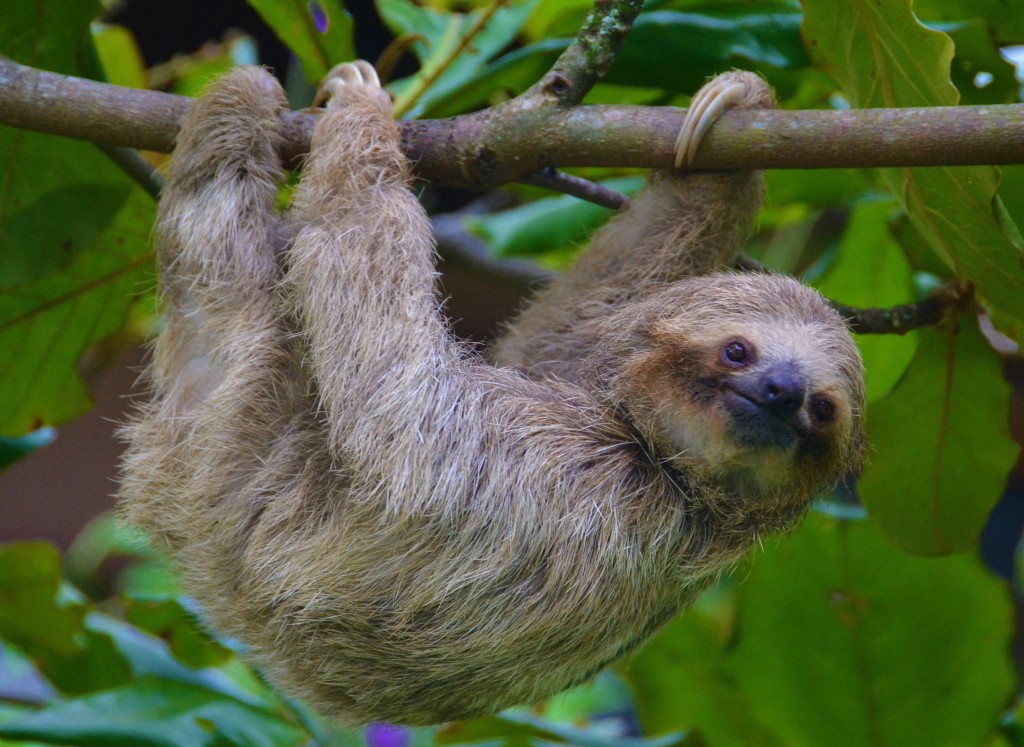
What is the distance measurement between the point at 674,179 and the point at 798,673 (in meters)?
2.35

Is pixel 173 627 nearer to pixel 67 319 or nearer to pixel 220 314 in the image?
pixel 67 319

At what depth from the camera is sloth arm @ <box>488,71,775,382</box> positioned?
456 centimetres

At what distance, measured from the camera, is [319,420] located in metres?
3.97

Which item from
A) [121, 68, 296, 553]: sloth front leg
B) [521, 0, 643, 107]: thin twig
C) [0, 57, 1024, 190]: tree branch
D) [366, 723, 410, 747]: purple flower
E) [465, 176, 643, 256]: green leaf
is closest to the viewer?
[0, 57, 1024, 190]: tree branch

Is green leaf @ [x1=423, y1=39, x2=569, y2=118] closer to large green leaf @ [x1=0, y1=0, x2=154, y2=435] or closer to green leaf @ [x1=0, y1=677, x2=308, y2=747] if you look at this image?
large green leaf @ [x1=0, y1=0, x2=154, y2=435]

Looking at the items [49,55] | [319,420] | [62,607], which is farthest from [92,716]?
[49,55]

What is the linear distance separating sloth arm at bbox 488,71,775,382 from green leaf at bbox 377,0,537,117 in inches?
37.9

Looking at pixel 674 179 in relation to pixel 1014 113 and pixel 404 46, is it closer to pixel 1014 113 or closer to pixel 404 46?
pixel 404 46

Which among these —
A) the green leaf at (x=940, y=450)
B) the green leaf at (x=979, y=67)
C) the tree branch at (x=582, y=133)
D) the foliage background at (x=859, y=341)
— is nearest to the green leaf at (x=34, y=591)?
the foliage background at (x=859, y=341)

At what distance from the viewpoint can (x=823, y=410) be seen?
377 cm

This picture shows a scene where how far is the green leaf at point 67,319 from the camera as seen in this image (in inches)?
176

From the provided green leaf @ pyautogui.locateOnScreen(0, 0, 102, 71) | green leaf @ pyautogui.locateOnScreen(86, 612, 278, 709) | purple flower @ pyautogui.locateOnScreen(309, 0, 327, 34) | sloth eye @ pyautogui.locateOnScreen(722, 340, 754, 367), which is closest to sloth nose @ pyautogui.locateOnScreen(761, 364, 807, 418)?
sloth eye @ pyautogui.locateOnScreen(722, 340, 754, 367)

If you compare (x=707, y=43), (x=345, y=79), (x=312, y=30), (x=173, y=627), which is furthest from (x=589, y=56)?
(x=173, y=627)

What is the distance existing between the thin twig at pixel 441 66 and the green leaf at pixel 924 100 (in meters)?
1.68
